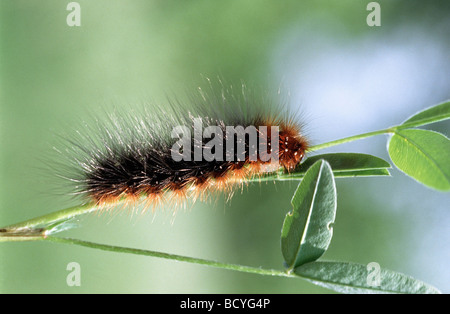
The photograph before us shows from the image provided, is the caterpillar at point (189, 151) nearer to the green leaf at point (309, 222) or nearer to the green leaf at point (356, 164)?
the green leaf at point (356, 164)

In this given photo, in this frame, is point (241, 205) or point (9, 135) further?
point (241, 205)

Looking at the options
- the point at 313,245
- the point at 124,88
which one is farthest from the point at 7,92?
the point at 313,245

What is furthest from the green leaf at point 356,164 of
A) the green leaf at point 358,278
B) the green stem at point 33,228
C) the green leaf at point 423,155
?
the green stem at point 33,228

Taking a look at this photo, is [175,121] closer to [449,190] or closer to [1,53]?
[449,190]

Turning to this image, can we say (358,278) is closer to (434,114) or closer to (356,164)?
(356,164)

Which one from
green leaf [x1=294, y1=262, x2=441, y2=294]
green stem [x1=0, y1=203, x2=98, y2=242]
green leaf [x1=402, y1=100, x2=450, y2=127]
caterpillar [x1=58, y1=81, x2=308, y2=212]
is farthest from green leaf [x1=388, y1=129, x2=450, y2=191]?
green stem [x1=0, y1=203, x2=98, y2=242]

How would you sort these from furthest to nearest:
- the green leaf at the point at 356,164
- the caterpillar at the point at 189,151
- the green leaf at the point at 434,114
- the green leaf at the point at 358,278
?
1. the caterpillar at the point at 189,151
2. the green leaf at the point at 356,164
3. the green leaf at the point at 434,114
4. the green leaf at the point at 358,278

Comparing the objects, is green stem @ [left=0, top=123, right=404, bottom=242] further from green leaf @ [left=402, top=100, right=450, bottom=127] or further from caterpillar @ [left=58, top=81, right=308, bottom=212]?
caterpillar @ [left=58, top=81, right=308, bottom=212]
